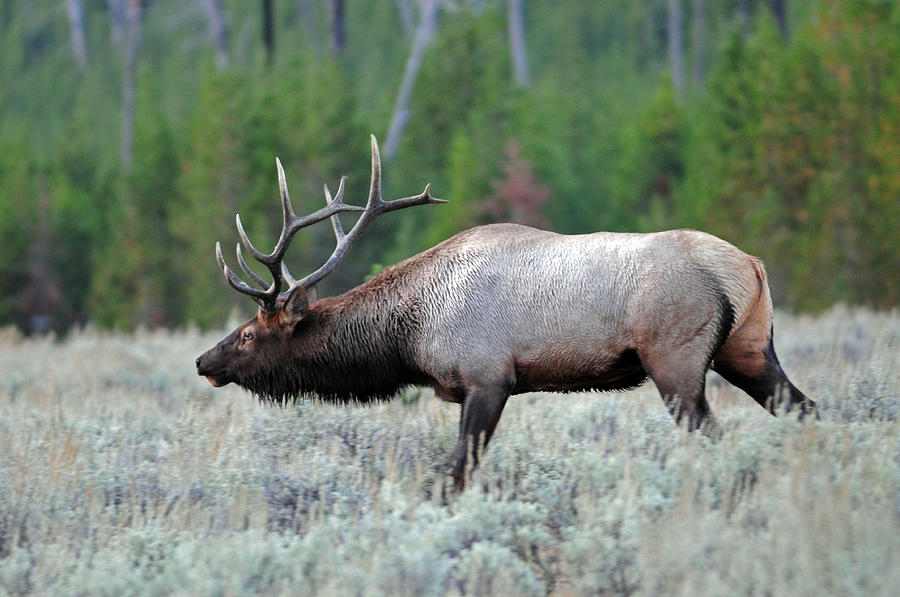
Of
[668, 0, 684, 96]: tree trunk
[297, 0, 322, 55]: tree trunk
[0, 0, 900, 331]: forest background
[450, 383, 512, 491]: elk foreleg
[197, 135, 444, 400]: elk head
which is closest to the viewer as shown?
[450, 383, 512, 491]: elk foreleg

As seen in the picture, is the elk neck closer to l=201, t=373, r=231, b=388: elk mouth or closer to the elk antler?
the elk antler

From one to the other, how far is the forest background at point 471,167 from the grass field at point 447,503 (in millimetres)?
12939

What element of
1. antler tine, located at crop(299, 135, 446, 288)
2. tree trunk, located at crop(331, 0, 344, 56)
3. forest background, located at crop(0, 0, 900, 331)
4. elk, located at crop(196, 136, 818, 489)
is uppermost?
tree trunk, located at crop(331, 0, 344, 56)

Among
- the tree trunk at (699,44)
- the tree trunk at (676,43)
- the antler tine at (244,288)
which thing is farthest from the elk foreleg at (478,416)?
the tree trunk at (699,44)

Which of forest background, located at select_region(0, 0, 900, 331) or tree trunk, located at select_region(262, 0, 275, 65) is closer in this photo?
forest background, located at select_region(0, 0, 900, 331)

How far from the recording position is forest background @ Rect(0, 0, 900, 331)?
19547 millimetres

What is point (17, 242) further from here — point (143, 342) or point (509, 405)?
point (509, 405)

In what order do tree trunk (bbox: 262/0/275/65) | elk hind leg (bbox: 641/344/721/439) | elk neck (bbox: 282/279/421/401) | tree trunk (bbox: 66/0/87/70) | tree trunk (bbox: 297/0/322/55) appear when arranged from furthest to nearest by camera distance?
tree trunk (bbox: 66/0/87/70)
tree trunk (bbox: 297/0/322/55)
tree trunk (bbox: 262/0/275/65)
elk neck (bbox: 282/279/421/401)
elk hind leg (bbox: 641/344/721/439)

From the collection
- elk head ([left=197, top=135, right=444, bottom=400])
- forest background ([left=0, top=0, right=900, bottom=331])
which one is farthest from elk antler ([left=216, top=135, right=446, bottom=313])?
forest background ([left=0, top=0, right=900, bottom=331])

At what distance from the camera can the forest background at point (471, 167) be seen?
1955 cm

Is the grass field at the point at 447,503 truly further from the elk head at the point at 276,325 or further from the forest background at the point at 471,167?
the forest background at the point at 471,167

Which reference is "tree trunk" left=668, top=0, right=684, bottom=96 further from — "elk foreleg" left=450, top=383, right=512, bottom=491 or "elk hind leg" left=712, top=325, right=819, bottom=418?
"elk foreleg" left=450, top=383, right=512, bottom=491

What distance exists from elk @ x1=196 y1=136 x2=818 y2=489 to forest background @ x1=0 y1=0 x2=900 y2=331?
45.3ft

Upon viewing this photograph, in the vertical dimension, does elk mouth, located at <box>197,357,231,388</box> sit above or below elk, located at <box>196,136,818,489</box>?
below
